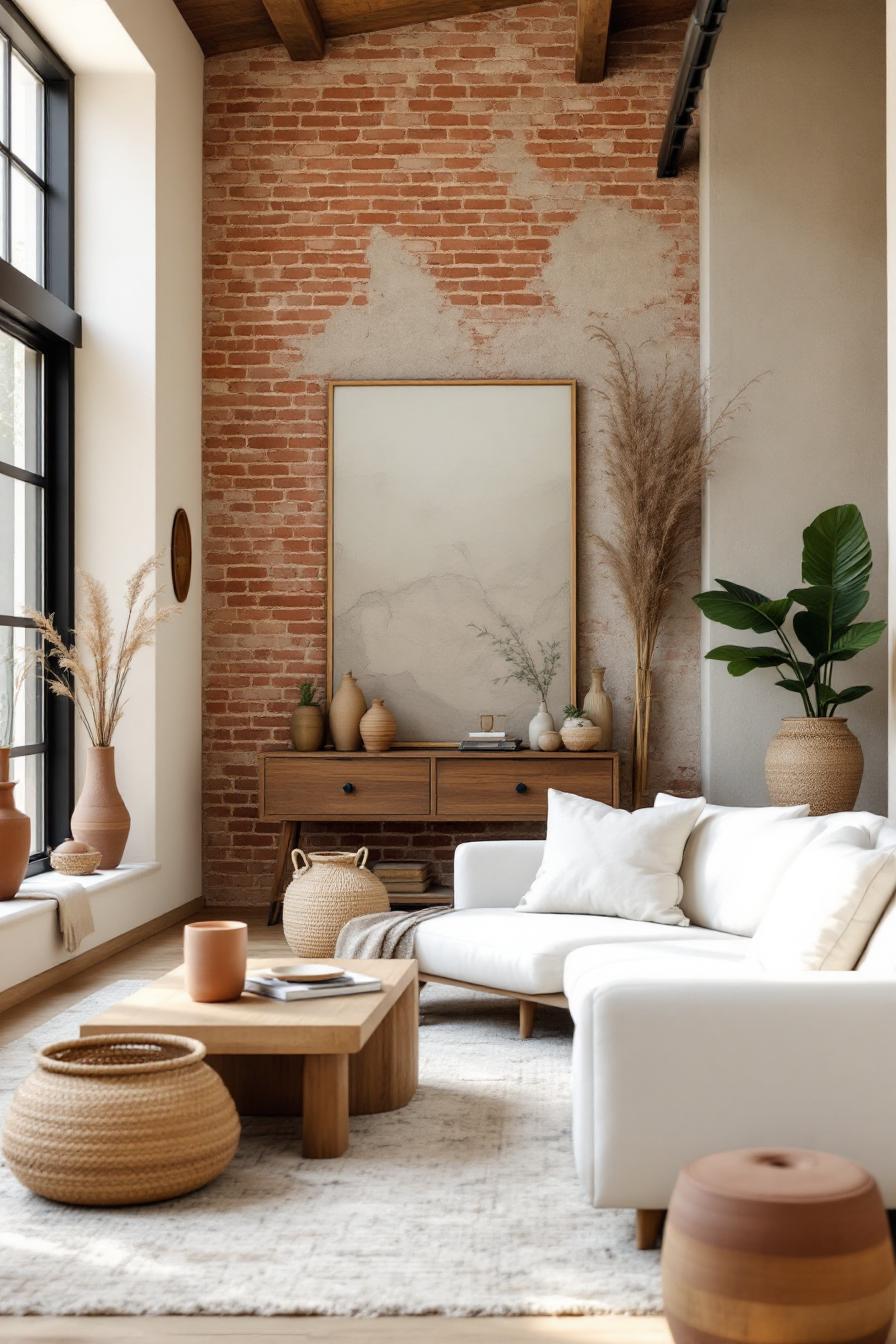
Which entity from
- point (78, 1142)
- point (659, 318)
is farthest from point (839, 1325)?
point (659, 318)

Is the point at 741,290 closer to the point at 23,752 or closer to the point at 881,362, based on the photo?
the point at 881,362

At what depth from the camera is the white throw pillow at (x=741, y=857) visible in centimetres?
397

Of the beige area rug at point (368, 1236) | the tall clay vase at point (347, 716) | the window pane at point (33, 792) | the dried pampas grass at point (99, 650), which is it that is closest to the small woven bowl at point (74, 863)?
the window pane at point (33, 792)

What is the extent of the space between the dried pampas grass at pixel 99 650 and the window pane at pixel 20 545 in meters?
0.13

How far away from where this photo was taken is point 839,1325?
1873 mm

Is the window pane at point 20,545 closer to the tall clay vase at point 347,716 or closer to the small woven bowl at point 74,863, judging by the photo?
the small woven bowl at point 74,863

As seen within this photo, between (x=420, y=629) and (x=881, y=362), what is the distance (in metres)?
2.52

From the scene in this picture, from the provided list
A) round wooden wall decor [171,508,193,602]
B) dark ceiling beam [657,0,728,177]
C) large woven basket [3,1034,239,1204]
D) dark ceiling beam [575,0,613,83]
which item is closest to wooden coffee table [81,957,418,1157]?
large woven basket [3,1034,239,1204]

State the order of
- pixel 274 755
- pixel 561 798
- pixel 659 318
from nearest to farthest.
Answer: pixel 561 798 < pixel 274 755 < pixel 659 318

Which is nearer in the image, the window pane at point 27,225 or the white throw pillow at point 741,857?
the white throw pillow at point 741,857

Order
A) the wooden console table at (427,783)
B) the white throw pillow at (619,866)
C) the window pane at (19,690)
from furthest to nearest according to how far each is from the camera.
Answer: the wooden console table at (427,783) < the window pane at (19,690) < the white throw pillow at (619,866)

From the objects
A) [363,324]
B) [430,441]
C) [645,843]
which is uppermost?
[363,324]

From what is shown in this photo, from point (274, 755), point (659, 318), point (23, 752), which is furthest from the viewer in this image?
point (659, 318)

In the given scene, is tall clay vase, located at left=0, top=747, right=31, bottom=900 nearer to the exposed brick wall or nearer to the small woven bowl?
the small woven bowl
